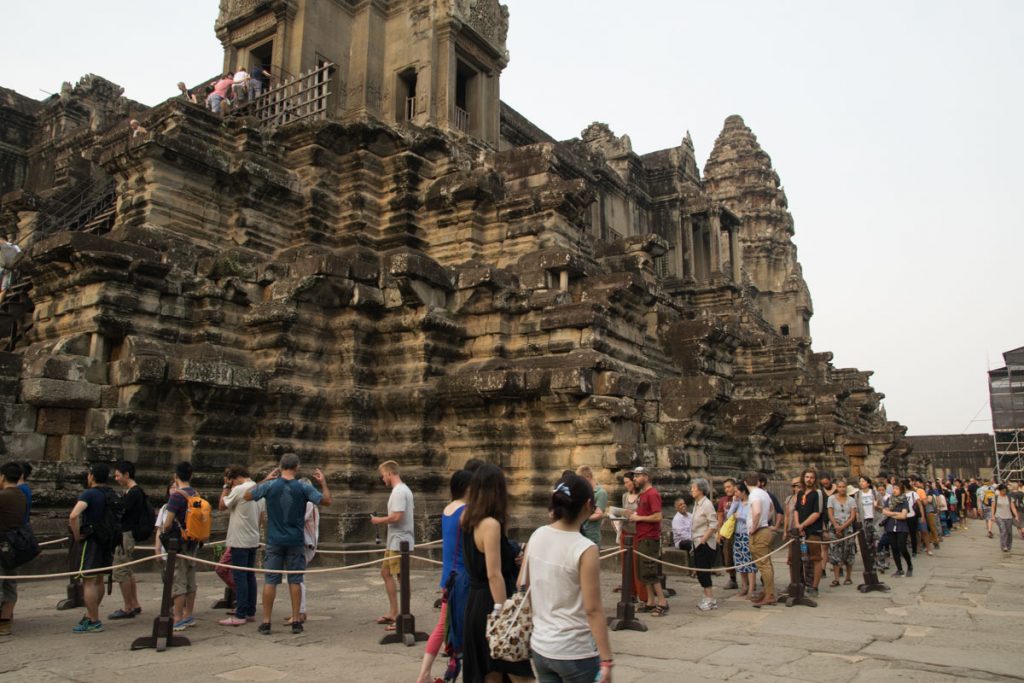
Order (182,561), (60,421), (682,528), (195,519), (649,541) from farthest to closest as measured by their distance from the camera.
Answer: (682,528) < (60,421) < (649,541) < (195,519) < (182,561)

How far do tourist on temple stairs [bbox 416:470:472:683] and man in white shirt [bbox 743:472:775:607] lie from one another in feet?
17.1

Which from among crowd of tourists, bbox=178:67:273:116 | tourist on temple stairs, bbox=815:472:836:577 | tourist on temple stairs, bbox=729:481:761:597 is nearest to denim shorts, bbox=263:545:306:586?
tourist on temple stairs, bbox=729:481:761:597

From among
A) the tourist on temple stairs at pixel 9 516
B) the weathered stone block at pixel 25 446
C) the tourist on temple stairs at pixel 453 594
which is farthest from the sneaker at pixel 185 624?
the weathered stone block at pixel 25 446

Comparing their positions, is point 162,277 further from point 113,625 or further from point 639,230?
point 639,230

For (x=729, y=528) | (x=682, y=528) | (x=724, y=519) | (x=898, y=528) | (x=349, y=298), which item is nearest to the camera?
(x=729, y=528)

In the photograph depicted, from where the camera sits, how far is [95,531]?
22.2ft

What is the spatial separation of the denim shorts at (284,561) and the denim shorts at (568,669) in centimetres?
404

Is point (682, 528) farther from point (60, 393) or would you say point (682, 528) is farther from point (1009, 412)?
point (1009, 412)

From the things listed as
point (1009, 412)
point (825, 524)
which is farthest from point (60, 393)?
point (1009, 412)

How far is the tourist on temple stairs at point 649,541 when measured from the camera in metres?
8.25

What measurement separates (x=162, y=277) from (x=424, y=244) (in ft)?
16.1

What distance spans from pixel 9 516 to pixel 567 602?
214 inches

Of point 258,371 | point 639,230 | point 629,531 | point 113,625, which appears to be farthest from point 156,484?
point 639,230

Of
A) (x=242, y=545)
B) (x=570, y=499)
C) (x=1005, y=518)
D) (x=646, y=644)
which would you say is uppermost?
(x=570, y=499)
